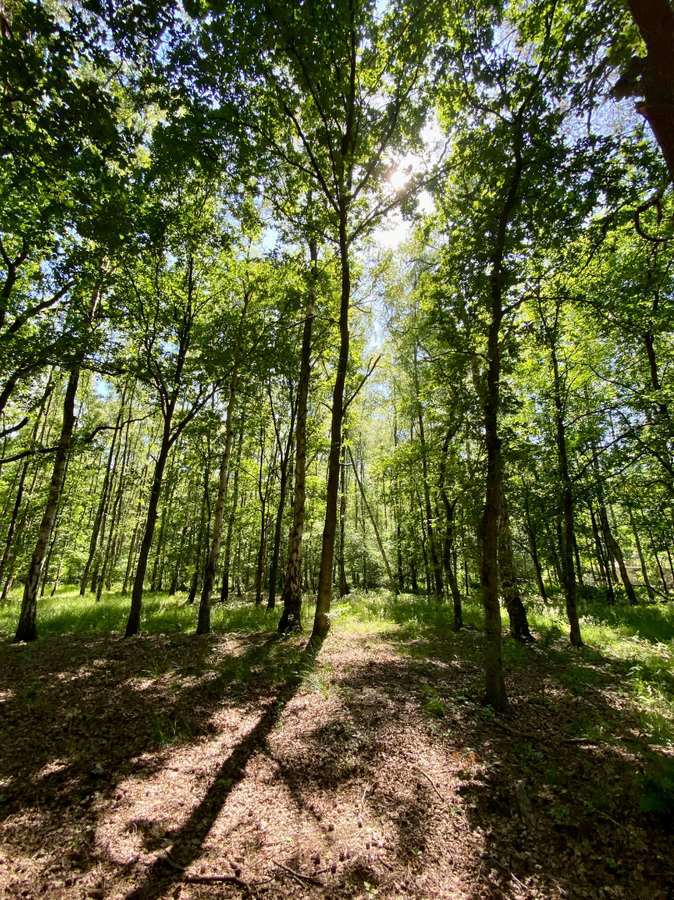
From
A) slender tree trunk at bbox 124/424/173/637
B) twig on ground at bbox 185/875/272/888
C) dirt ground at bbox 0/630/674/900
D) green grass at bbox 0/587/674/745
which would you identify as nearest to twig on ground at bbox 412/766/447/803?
dirt ground at bbox 0/630/674/900

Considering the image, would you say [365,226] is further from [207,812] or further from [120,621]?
[120,621]

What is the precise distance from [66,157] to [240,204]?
5013 millimetres

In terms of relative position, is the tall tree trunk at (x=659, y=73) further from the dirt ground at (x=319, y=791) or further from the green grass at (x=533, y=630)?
the green grass at (x=533, y=630)

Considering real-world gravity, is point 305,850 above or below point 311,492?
below

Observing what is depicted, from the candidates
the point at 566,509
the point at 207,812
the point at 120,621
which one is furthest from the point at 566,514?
the point at 120,621

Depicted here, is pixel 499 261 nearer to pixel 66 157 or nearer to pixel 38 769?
pixel 66 157

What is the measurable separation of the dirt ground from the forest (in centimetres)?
3

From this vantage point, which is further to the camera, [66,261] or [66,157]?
[66,261]

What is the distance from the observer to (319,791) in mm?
3752

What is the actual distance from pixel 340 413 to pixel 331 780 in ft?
20.8

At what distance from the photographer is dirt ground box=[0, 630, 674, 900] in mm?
2760

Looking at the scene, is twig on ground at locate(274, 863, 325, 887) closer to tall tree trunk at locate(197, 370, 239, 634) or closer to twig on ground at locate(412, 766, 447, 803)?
twig on ground at locate(412, 766, 447, 803)

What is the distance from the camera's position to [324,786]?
3.83m

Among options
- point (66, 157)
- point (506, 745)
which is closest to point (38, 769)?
point (506, 745)
